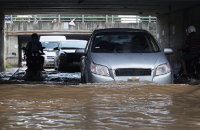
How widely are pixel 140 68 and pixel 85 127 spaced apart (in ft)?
12.5

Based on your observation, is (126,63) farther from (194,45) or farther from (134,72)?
(194,45)

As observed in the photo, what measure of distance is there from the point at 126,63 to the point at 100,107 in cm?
284

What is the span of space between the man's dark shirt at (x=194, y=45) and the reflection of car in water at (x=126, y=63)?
9.94ft

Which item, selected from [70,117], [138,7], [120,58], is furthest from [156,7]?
[70,117]

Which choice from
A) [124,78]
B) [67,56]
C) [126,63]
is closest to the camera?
[124,78]

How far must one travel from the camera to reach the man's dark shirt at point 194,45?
1105 centimetres

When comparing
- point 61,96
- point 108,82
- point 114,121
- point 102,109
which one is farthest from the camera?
point 108,82

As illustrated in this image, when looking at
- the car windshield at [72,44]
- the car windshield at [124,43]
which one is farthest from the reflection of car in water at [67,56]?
the car windshield at [124,43]

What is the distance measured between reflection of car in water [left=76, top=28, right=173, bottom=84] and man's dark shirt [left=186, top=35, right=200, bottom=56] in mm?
3031

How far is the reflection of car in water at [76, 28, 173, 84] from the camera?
278 inches

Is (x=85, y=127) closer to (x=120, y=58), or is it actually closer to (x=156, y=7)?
(x=120, y=58)

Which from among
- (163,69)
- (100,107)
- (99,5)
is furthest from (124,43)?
(99,5)

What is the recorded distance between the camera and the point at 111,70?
7047mm

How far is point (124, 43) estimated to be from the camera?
8.30 meters
